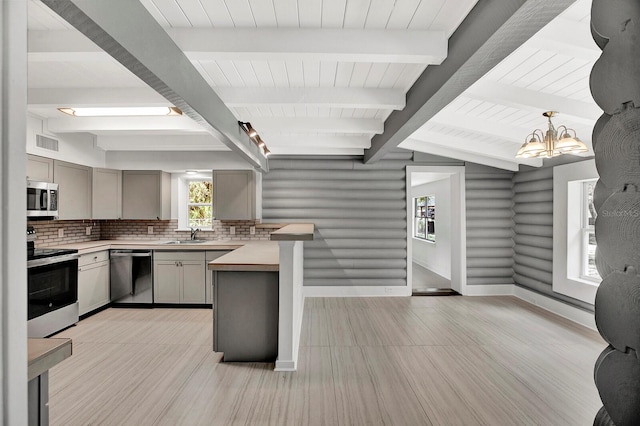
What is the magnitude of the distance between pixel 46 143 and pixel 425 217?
817 cm

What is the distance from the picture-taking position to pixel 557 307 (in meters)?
4.69

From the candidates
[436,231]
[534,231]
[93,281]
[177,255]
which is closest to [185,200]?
[177,255]

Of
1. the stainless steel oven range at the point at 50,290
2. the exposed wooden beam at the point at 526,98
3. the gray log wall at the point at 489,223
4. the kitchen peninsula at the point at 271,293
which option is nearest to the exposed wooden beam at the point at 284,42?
the exposed wooden beam at the point at 526,98

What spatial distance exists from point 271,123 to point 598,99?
3.40 metres

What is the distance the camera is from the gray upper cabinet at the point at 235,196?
17.7 ft

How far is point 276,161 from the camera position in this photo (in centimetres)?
578

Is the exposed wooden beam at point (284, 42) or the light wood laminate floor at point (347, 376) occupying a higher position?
the exposed wooden beam at point (284, 42)

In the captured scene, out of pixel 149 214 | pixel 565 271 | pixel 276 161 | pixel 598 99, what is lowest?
pixel 565 271

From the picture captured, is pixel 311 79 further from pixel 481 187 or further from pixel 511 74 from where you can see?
pixel 481 187

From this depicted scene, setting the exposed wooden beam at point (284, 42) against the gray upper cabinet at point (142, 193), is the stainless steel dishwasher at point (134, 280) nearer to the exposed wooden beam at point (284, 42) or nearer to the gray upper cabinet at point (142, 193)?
the gray upper cabinet at point (142, 193)

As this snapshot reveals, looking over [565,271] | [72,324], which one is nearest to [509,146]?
[565,271]

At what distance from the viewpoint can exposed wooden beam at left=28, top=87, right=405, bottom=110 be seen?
2.84m

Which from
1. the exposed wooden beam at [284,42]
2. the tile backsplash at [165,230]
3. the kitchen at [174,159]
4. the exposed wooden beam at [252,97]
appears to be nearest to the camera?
the exposed wooden beam at [284,42]

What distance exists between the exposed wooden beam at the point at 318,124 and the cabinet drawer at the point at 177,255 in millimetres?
2272
